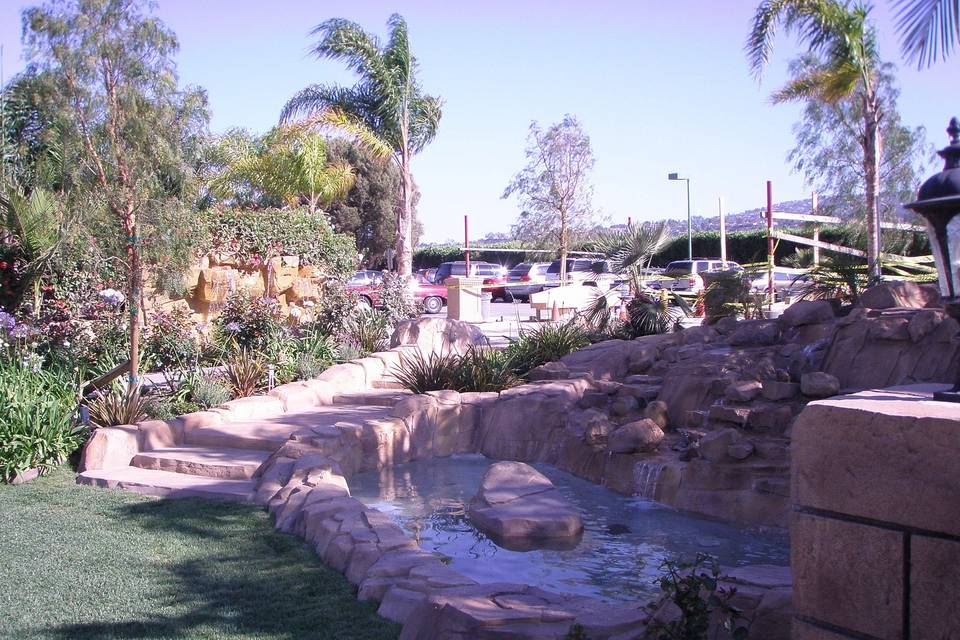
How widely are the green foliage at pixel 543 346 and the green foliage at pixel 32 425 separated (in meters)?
5.48

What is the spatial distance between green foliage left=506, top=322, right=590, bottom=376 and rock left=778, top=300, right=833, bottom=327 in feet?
10.5

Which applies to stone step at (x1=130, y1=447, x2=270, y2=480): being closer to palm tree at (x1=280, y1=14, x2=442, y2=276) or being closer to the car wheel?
palm tree at (x1=280, y1=14, x2=442, y2=276)

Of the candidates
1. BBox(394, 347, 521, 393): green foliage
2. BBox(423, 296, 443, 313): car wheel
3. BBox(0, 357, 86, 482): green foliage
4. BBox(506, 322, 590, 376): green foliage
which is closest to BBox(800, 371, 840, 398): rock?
BBox(394, 347, 521, 393): green foliage

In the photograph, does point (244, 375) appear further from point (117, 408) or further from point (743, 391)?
point (743, 391)

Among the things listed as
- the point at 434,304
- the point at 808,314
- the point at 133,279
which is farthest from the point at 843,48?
the point at 434,304

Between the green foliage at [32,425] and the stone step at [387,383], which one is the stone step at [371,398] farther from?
the green foliage at [32,425]

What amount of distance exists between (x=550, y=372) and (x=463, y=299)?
36.1ft

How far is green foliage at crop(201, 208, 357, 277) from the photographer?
1633 cm

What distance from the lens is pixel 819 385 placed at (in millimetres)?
7875

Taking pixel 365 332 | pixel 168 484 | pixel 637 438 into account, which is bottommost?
pixel 168 484

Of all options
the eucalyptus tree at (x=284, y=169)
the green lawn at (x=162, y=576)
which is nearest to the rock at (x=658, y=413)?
the green lawn at (x=162, y=576)

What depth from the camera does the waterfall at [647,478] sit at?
783cm

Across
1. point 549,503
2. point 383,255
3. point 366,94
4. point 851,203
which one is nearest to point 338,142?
point 383,255

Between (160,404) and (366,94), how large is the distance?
619 inches
